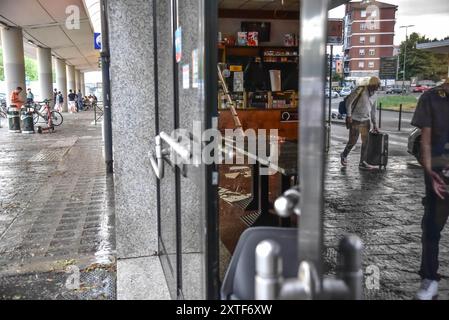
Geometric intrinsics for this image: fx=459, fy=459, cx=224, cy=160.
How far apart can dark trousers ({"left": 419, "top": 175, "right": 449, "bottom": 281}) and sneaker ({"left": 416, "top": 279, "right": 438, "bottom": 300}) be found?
0.12 feet

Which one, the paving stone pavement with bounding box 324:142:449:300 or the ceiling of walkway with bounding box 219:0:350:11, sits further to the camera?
the ceiling of walkway with bounding box 219:0:350:11

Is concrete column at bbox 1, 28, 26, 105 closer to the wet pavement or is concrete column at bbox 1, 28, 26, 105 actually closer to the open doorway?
the wet pavement

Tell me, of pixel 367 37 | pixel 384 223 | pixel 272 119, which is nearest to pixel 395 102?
pixel 367 37

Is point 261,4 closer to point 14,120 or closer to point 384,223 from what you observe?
point 384,223

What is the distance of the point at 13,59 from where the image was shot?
20.9 meters

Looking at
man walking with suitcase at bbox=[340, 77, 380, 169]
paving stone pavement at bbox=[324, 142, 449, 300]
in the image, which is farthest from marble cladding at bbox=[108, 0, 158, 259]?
man walking with suitcase at bbox=[340, 77, 380, 169]

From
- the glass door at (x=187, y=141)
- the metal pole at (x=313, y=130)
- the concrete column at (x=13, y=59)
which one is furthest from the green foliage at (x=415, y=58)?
the concrete column at (x=13, y=59)

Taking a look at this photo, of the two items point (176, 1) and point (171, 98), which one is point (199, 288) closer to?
point (171, 98)

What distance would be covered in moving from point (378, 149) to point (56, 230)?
563cm

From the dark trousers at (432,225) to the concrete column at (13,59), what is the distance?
2038 cm

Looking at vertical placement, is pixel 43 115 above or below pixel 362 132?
below

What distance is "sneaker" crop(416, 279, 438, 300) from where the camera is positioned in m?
3.06
